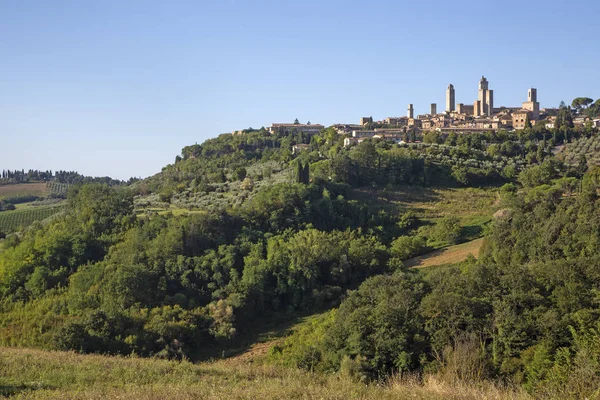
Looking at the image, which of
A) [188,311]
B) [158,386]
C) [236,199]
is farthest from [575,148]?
[158,386]

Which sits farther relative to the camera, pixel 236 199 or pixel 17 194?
pixel 17 194

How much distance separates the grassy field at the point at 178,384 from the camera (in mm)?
7688

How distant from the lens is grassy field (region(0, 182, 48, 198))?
→ 67056 mm

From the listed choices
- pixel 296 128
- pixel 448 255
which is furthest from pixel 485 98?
pixel 448 255

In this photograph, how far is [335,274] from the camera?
27312mm

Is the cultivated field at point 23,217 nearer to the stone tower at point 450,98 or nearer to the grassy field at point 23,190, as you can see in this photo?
the grassy field at point 23,190

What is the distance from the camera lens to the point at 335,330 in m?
16.8

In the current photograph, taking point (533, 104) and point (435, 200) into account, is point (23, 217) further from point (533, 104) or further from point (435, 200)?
point (533, 104)

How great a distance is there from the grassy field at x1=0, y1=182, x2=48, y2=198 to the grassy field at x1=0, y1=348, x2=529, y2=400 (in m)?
61.6

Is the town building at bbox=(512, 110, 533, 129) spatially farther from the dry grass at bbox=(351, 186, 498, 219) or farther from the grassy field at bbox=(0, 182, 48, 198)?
the grassy field at bbox=(0, 182, 48, 198)

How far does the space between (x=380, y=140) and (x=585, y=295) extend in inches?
1636

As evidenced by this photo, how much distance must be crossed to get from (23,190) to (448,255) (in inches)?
2422

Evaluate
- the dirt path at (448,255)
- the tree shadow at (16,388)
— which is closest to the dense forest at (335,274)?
the dirt path at (448,255)

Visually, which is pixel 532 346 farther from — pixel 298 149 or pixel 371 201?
pixel 298 149
